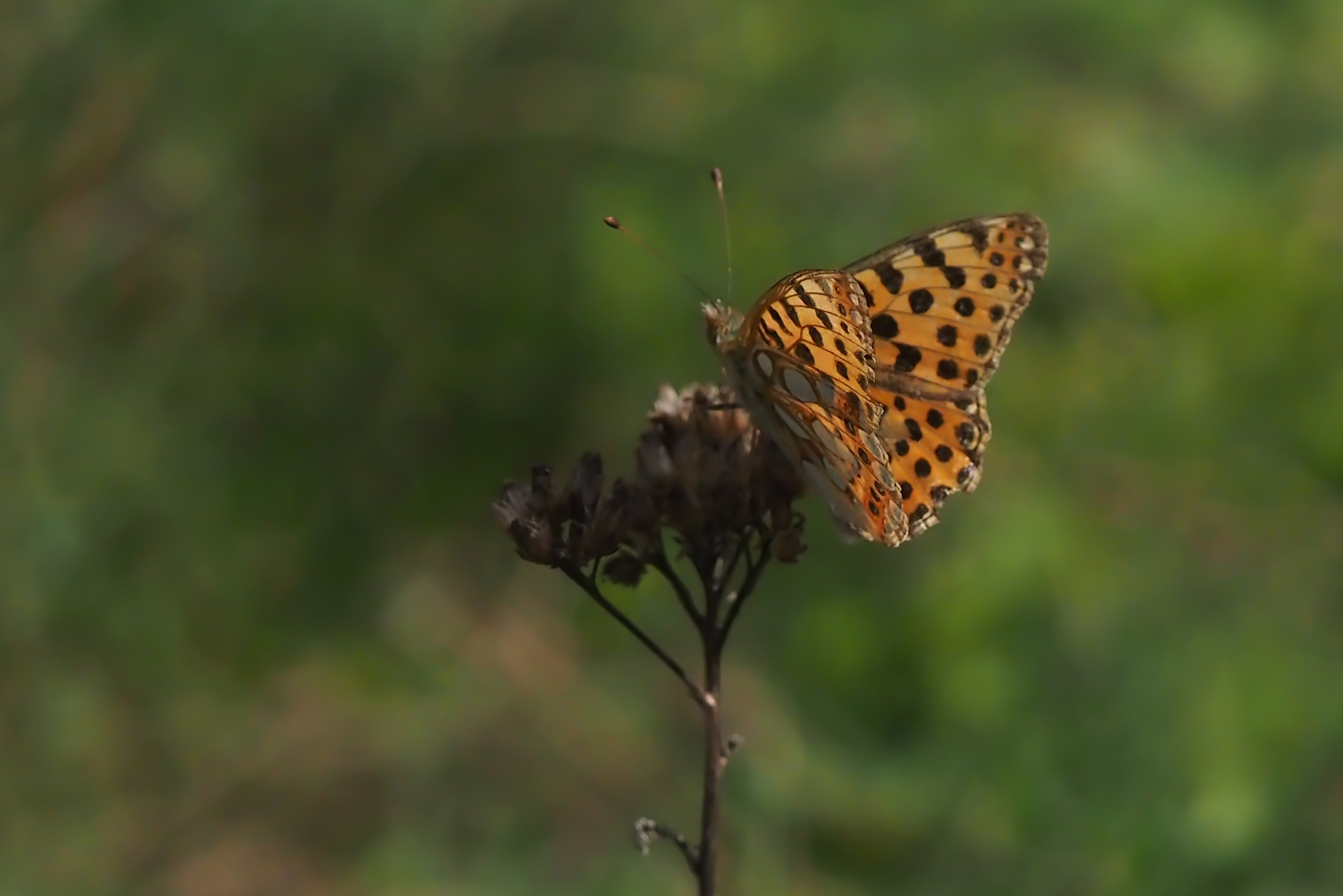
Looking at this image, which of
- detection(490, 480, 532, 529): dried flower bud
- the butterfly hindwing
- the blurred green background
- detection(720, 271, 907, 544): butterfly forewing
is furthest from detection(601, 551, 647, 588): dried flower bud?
the blurred green background

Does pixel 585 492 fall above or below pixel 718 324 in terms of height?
below

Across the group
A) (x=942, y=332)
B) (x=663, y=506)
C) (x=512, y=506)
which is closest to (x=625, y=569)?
(x=663, y=506)

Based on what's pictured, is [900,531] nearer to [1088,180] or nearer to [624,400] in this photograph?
[624,400]

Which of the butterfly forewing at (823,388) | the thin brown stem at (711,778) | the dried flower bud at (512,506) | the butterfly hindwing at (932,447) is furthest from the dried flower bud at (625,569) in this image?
the butterfly hindwing at (932,447)

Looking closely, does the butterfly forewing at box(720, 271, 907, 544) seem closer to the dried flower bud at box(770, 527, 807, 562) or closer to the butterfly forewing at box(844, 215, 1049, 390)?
the dried flower bud at box(770, 527, 807, 562)

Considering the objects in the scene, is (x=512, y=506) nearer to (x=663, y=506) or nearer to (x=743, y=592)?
(x=663, y=506)

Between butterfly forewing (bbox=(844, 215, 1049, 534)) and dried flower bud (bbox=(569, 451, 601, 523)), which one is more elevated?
butterfly forewing (bbox=(844, 215, 1049, 534))
